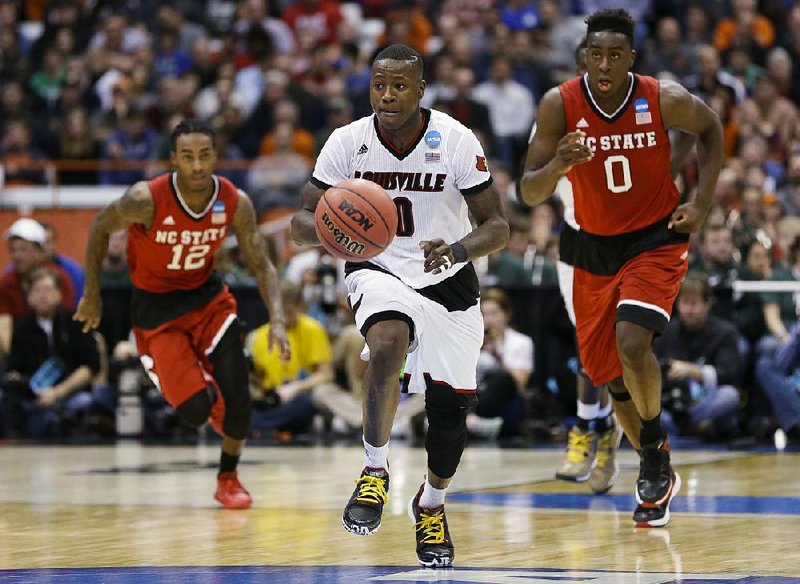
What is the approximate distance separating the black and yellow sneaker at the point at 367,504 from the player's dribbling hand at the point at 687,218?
213cm

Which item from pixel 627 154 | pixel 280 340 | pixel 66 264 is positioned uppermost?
pixel 627 154

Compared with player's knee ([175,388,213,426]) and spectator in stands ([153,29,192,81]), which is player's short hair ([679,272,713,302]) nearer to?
player's knee ([175,388,213,426])

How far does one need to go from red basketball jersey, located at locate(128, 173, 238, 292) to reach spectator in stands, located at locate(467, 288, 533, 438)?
4382 millimetres

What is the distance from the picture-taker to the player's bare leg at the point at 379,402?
605 cm

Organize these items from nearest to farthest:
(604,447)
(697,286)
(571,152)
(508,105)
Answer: (571,152) → (604,447) → (697,286) → (508,105)

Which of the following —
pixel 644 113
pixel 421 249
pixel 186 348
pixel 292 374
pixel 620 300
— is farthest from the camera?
pixel 292 374

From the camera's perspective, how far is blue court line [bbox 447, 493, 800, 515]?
318 inches

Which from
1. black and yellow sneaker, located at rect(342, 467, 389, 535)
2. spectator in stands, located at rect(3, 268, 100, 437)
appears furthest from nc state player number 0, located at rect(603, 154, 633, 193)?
spectator in stands, located at rect(3, 268, 100, 437)

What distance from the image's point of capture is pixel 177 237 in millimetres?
8797

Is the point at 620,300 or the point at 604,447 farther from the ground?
the point at 620,300

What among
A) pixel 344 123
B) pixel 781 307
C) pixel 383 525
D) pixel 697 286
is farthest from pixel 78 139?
pixel 383 525

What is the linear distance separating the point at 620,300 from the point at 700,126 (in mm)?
966

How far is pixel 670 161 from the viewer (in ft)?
26.0

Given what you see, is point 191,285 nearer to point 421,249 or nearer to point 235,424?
point 235,424
